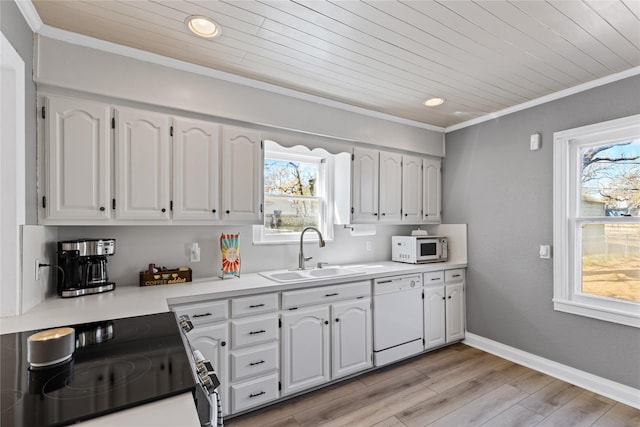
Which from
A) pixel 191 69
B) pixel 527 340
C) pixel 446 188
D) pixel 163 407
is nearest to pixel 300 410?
pixel 163 407

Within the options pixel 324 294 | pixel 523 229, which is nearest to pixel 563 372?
pixel 523 229

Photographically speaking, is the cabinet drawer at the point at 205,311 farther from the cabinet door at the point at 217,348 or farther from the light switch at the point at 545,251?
the light switch at the point at 545,251

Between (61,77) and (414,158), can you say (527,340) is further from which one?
(61,77)

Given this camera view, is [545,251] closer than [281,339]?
No

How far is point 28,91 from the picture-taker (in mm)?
1693

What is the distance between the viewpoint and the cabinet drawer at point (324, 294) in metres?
2.29

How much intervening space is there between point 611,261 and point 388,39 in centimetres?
244

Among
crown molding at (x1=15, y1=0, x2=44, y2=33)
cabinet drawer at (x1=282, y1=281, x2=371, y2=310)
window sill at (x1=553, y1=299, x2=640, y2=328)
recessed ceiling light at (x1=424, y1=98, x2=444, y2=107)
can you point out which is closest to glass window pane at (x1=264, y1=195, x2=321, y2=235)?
cabinet drawer at (x1=282, y1=281, x2=371, y2=310)

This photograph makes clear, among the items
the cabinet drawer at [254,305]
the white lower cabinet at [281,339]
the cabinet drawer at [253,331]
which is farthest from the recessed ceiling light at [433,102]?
the cabinet drawer at [253,331]

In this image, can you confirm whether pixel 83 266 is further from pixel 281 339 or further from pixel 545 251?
pixel 545 251

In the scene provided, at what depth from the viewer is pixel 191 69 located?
2234 mm

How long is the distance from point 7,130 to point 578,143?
3.85 metres

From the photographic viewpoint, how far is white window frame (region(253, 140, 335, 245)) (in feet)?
9.35

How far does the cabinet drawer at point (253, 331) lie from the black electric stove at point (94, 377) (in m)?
0.82
